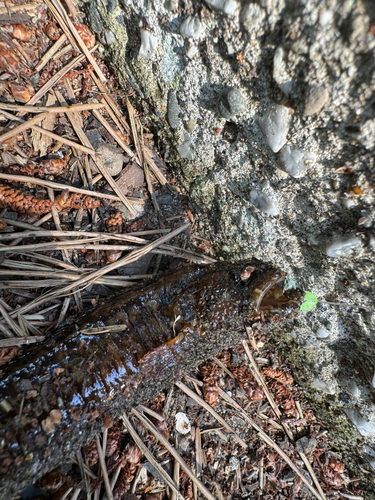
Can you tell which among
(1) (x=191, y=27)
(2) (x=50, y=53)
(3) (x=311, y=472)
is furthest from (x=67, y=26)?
(3) (x=311, y=472)

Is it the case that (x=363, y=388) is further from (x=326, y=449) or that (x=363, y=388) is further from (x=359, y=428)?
(x=326, y=449)

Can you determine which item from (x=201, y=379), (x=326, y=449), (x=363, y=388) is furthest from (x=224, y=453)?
(x=363, y=388)

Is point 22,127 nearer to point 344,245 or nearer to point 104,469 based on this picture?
point 344,245

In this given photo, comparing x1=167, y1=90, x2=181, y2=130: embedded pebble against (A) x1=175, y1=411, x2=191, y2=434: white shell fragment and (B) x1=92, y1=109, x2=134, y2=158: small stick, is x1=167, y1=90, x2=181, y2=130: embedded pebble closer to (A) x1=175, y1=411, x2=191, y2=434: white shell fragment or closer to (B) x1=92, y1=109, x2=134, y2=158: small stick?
(B) x1=92, y1=109, x2=134, y2=158: small stick

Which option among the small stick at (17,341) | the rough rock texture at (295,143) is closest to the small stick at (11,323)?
the small stick at (17,341)

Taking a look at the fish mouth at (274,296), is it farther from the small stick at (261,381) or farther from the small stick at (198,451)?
the small stick at (198,451)

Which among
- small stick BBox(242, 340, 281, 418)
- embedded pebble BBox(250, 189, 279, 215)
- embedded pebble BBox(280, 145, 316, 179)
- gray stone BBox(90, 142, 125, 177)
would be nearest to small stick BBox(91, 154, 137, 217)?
gray stone BBox(90, 142, 125, 177)
